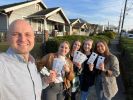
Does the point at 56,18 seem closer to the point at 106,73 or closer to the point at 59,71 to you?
the point at 106,73

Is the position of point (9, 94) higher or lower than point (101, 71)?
higher

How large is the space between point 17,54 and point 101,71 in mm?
3281

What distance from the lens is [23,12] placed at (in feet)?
103

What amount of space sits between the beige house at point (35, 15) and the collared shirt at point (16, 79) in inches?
851

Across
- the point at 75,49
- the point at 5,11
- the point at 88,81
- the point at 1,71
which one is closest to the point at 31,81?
the point at 1,71

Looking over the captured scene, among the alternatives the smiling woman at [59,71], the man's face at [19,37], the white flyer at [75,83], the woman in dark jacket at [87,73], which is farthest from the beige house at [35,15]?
the man's face at [19,37]

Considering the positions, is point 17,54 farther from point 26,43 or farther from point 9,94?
point 9,94

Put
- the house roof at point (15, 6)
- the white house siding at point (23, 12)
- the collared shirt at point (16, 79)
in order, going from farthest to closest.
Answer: the white house siding at point (23, 12)
the house roof at point (15, 6)
the collared shirt at point (16, 79)

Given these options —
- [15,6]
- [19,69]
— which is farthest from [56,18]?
[19,69]

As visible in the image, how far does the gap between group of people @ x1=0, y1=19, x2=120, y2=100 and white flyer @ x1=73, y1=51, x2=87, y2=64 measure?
0.21 ft

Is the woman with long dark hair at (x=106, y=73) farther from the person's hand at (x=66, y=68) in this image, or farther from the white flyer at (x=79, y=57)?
the person's hand at (x=66, y=68)

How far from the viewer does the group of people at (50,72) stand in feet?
8.09

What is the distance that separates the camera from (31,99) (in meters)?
2.60

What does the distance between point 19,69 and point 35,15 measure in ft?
98.6
